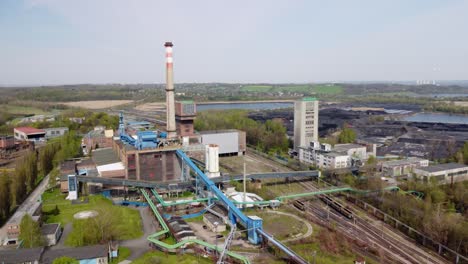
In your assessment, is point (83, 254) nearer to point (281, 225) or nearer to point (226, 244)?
point (226, 244)

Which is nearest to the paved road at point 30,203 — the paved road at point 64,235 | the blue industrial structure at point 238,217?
the paved road at point 64,235

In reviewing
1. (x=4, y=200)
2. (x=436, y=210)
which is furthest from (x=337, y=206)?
(x=4, y=200)

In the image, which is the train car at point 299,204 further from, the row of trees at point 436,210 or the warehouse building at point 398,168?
the warehouse building at point 398,168

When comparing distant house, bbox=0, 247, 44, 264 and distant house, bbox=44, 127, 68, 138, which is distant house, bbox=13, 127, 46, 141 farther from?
distant house, bbox=0, 247, 44, 264

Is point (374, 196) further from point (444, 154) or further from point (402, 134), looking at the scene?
point (402, 134)

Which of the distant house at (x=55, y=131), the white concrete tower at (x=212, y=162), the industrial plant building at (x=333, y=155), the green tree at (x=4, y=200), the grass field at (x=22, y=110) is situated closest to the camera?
the green tree at (x=4, y=200)

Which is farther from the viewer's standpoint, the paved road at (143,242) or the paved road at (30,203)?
the paved road at (30,203)

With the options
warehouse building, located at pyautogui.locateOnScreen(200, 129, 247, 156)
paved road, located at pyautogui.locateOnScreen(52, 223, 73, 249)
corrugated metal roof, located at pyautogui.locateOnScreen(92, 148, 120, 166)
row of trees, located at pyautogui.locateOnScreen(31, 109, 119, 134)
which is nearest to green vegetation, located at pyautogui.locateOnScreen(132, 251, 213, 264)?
paved road, located at pyautogui.locateOnScreen(52, 223, 73, 249)
